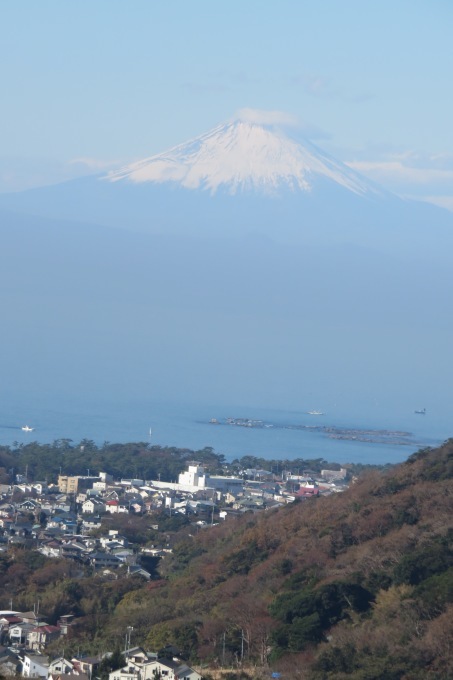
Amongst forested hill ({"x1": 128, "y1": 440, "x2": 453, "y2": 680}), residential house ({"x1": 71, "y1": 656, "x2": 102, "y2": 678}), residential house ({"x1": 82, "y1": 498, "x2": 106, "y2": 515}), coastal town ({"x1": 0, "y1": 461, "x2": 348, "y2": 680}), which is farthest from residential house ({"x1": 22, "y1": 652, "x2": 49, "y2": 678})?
residential house ({"x1": 82, "y1": 498, "x2": 106, "y2": 515})

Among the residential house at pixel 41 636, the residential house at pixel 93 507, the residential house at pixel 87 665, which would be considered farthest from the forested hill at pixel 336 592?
the residential house at pixel 93 507

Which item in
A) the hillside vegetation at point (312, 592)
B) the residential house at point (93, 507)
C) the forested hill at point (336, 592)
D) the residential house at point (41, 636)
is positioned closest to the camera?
the forested hill at point (336, 592)

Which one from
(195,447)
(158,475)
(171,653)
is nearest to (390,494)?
(171,653)

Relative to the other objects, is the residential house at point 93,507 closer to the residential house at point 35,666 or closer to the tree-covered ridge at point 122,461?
the tree-covered ridge at point 122,461

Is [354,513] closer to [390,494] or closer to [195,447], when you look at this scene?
[390,494]

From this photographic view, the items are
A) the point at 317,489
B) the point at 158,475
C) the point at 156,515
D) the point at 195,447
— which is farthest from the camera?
the point at 195,447
